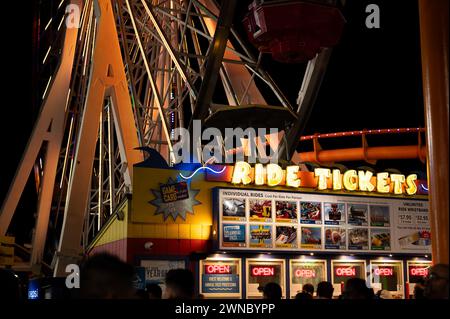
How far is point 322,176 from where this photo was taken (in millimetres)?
18453

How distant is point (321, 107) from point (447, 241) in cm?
2991

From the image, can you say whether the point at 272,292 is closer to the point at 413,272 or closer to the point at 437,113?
the point at 437,113

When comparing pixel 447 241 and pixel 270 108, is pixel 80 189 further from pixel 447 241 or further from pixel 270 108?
pixel 447 241

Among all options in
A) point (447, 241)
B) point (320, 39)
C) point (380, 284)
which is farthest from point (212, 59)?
point (447, 241)

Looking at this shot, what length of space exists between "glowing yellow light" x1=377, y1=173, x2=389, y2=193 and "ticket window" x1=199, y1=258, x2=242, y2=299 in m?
4.66

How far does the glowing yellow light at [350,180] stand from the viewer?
18.8m

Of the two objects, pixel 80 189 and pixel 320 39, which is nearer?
pixel 320 39

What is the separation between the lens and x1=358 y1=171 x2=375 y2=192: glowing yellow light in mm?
19031

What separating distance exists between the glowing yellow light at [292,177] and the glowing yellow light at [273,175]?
0.30 meters

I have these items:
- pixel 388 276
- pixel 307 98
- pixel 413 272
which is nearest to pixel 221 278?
pixel 388 276

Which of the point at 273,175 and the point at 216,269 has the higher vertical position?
the point at 273,175

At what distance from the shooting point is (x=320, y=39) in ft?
52.5

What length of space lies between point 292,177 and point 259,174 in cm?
96
